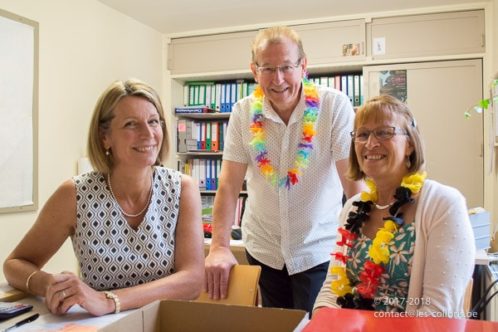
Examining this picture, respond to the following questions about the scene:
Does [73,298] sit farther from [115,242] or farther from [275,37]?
[275,37]

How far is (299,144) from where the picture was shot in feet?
5.83

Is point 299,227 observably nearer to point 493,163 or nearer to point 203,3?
point 493,163

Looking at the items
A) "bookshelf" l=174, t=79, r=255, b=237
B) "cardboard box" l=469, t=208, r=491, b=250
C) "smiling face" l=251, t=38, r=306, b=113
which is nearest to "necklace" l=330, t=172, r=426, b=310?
"smiling face" l=251, t=38, r=306, b=113

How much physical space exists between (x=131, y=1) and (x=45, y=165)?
1510mm

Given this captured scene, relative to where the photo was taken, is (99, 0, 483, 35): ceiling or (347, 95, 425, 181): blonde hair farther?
(99, 0, 483, 35): ceiling

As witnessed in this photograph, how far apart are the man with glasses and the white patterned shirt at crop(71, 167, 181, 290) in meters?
0.24

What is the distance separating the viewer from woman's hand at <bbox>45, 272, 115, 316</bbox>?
3.75 feet

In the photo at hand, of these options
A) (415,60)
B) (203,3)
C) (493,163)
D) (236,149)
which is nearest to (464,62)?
(415,60)

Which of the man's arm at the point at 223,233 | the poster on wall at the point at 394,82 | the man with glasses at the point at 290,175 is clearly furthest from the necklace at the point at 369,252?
the poster on wall at the point at 394,82

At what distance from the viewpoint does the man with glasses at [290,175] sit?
5.63ft

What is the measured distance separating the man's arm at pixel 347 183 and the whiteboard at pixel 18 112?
7.33ft

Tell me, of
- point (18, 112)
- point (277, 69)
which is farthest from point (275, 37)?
point (18, 112)

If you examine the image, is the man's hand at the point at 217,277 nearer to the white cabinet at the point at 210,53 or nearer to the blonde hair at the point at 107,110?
the blonde hair at the point at 107,110

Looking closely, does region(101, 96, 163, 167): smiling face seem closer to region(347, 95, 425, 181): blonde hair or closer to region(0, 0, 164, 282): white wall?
region(347, 95, 425, 181): blonde hair
